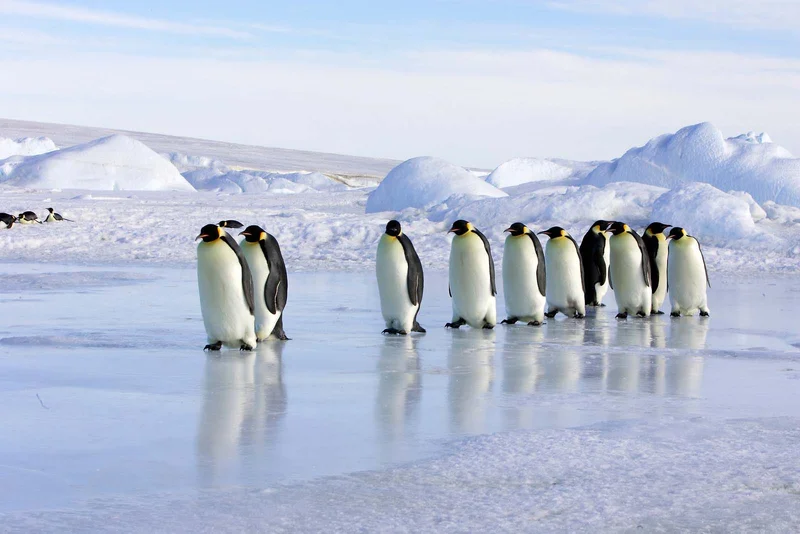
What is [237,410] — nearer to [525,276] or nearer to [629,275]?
[525,276]

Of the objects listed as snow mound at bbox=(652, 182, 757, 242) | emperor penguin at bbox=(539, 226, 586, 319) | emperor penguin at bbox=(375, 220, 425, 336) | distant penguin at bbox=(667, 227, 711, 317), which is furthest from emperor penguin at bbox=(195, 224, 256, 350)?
snow mound at bbox=(652, 182, 757, 242)

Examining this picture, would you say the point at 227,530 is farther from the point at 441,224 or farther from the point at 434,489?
the point at 441,224

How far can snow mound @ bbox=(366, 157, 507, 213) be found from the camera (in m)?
19.3

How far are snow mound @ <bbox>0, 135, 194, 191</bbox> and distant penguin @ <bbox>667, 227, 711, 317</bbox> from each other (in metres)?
27.8

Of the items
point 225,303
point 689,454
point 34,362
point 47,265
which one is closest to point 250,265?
point 225,303

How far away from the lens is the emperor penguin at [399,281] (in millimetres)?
6285

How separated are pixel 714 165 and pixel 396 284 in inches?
506

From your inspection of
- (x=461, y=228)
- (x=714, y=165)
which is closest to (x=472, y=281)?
(x=461, y=228)

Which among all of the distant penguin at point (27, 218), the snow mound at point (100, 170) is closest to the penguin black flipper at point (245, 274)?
the distant penguin at point (27, 218)

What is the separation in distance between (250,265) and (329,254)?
7.49 metres

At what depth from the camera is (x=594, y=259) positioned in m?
8.11

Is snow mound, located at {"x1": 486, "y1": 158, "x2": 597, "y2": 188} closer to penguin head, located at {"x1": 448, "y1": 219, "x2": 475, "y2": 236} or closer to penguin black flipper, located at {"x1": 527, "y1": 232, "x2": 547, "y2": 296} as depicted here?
penguin black flipper, located at {"x1": 527, "y1": 232, "x2": 547, "y2": 296}

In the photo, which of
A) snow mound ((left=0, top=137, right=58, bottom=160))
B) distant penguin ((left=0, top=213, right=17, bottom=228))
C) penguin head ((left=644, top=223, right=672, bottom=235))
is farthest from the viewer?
snow mound ((left=0, top=137, right=58, bottom=160))

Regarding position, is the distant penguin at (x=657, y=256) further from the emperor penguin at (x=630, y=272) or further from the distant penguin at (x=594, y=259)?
the emperor penguin at (x=630, y=272)
